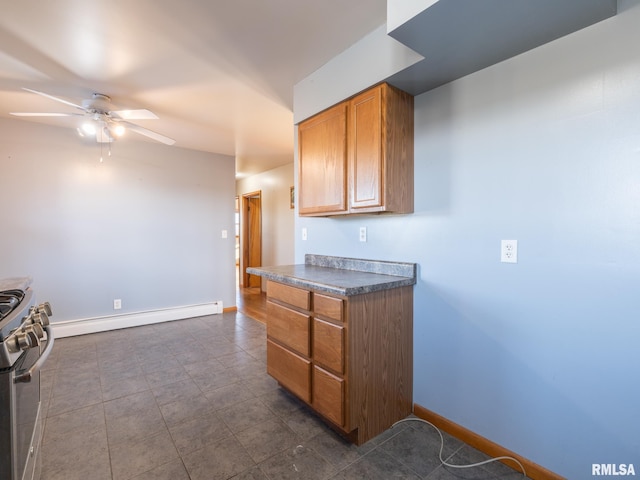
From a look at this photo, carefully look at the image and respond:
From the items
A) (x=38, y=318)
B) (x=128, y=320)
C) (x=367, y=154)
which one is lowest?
(x=128, y=320)

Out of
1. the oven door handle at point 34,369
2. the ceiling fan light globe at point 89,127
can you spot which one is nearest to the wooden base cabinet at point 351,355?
the oven door handle at point 34,369

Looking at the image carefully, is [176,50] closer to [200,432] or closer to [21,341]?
[21,341]

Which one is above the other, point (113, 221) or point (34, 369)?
point (113, 221)

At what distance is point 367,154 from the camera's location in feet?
5.86

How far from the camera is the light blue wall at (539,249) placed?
3.89 ft

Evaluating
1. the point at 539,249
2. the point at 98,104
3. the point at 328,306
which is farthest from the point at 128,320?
the point at 539,249

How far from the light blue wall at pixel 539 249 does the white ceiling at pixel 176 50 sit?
840mm

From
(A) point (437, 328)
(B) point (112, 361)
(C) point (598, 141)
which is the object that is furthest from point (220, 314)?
(C) point (598, 141)

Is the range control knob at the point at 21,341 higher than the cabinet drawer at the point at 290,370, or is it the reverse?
the range control knob at the point at 21,341

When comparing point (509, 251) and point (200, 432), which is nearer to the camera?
point (509, 251)

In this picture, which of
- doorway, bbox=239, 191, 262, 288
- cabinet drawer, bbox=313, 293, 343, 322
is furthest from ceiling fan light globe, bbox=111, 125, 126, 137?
doorway, bbox=239, 191, 262, 288

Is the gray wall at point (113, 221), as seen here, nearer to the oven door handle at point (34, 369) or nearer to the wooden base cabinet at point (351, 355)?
the wooden base cabinet at point (351, 355)

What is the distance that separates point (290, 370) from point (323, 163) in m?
1.46

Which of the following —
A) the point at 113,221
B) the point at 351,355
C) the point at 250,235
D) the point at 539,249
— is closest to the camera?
the point at 539,249
